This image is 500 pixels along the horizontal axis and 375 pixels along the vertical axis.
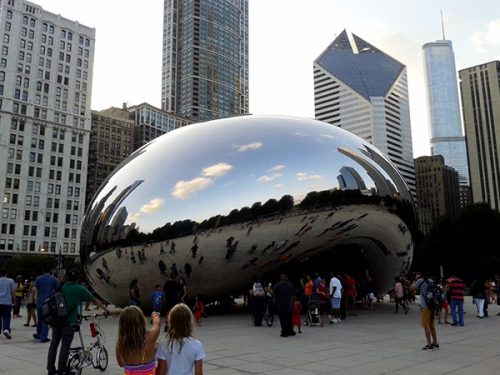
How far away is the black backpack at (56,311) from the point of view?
22.0 feet

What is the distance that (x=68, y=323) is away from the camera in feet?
22.2

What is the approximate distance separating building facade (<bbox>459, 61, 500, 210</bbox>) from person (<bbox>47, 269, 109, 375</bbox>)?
154 m

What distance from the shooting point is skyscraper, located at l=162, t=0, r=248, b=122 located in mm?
179625

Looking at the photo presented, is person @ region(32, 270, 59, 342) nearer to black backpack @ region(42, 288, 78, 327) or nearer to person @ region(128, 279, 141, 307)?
person @ region(128, 279, 141, 307)

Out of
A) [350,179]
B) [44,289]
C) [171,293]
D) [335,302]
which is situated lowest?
[335,302]

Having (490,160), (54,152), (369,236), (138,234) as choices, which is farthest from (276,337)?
(490,160)

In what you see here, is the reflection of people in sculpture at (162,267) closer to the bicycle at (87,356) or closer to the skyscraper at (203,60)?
the bicycle at (87,356)

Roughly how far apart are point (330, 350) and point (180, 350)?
5.64 m

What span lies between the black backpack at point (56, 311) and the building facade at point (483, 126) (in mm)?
154550

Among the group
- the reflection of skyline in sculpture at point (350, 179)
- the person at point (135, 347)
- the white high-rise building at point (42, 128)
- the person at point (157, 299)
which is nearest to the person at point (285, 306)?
the person at point (157, 299)

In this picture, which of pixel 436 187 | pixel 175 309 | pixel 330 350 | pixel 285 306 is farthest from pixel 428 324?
pixel 436 187

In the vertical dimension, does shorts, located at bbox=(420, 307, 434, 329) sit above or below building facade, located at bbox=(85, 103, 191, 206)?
below

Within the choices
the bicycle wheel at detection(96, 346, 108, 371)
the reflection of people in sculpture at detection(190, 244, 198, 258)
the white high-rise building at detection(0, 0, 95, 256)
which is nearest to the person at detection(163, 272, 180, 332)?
the reflection of people in sculpture at detection(190, 244, 198, 258)

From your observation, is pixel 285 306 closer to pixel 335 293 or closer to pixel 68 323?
pixel 335 293
